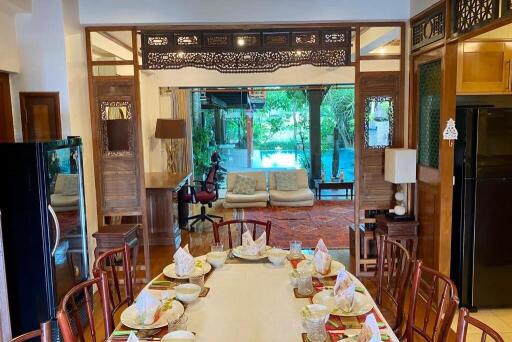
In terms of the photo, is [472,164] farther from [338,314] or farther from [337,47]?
[338,314]

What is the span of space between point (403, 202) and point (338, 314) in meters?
2.64

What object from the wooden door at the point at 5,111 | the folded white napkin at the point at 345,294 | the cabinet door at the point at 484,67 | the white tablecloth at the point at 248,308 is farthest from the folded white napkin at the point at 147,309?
the cabinet door at the point at 484,67

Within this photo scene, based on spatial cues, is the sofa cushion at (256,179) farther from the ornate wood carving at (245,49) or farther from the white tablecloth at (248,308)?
the white tablecloth at (248,308)

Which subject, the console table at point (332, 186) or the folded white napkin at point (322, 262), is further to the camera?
the console table at point (332, 186)

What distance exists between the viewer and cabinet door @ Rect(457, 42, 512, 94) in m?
3.63

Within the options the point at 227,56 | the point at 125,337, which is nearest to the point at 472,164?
the point at 227,56

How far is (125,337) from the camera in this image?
5.55 feet

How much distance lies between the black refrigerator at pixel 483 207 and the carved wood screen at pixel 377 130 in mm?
826

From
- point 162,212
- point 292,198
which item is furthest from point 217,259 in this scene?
point 292,198

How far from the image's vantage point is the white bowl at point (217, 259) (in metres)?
2.47

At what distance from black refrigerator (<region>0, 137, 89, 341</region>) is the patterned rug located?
3212 mm

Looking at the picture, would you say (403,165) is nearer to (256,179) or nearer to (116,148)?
A: (116,148)

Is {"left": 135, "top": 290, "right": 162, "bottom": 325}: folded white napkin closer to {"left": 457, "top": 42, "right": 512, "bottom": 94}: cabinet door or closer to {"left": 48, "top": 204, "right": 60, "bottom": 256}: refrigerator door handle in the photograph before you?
{"left": 48, "top": 204, "right": 60, "bottom": 256}: refrigerator door handle

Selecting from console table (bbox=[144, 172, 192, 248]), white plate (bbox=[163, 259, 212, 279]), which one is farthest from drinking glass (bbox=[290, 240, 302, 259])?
console table (bbox=[144, 172, 192, 248])
